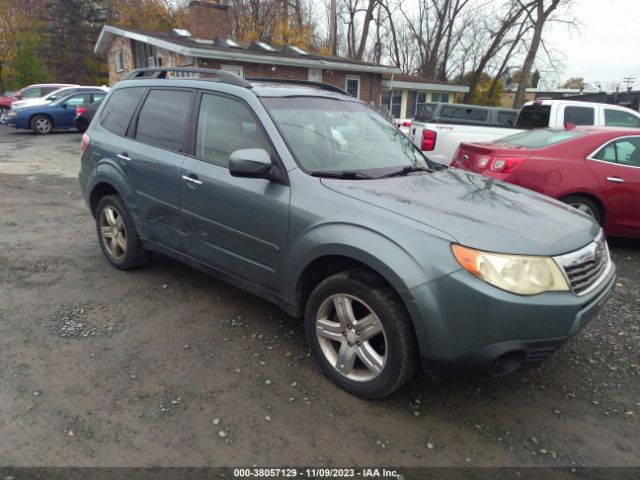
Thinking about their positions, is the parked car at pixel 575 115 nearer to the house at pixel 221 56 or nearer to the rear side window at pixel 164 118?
the rear side window at pixel 164 118

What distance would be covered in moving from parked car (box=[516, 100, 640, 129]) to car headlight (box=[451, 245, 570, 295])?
7.43 m

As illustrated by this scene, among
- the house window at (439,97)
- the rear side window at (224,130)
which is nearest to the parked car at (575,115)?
the rear side window at (224,130)

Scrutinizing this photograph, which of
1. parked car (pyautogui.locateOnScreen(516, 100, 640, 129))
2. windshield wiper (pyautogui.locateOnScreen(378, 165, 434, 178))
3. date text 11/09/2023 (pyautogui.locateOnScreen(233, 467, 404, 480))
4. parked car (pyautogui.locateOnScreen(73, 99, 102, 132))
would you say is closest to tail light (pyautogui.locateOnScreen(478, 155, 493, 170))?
windshield wiper (pyautogui.locateOnScreen(378, 165, 434, 178))

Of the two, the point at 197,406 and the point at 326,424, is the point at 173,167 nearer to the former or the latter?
the point at 197,406

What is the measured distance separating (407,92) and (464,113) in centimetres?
1773

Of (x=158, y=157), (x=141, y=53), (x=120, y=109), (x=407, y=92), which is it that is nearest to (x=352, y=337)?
(x=158, y=157)

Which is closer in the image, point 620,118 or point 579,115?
point 579,115

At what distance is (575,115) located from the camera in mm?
8703

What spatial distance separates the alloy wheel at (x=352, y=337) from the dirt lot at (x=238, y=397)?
20cm

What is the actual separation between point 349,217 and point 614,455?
6.09ft

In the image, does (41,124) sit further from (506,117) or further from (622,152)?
(622,152)

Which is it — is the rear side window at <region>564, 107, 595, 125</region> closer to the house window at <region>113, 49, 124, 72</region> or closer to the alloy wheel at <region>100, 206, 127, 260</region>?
the alloy wheel at <region>100, 206, 127, 260</region>

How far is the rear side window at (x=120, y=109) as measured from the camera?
13.7 ft

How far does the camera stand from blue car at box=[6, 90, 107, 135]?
1633 centimetres
